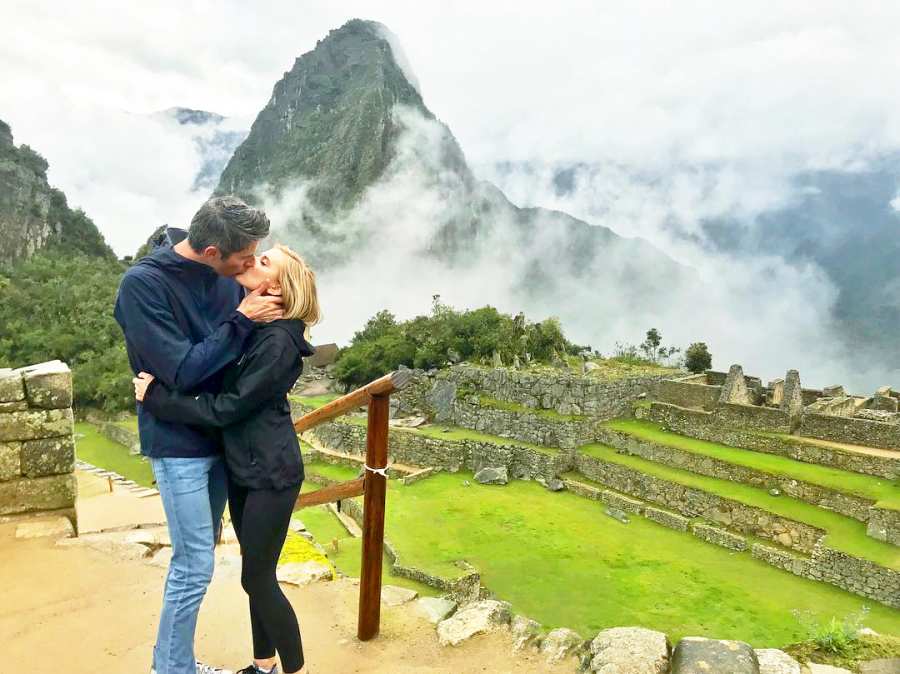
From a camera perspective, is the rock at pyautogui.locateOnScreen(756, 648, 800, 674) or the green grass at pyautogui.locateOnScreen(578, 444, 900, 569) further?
the green grass at pyautogui.locateOnScreen(578, 444, 900, 569)

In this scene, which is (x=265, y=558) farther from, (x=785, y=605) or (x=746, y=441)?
(x=746, y=441)

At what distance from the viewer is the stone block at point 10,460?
4.50 meters

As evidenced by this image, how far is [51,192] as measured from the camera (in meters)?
58.2

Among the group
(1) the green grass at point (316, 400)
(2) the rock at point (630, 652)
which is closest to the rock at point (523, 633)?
(2) the rock at point (630, 652)

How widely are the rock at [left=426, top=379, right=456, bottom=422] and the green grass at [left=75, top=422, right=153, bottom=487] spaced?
352 inches

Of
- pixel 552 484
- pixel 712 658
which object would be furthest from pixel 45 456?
pixel 552 484

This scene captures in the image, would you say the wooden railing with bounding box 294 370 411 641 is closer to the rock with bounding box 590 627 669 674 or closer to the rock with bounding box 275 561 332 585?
the rock with bounding box 275 561 332 585

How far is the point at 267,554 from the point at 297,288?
1087 millimetres

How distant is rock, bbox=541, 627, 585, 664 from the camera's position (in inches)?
124

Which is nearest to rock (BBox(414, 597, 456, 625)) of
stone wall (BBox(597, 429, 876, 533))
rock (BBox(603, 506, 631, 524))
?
rock (BBox(603, 506, 631, 524))

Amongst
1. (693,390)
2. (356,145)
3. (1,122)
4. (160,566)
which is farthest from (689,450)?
(356,145)

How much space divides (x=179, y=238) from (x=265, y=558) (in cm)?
138

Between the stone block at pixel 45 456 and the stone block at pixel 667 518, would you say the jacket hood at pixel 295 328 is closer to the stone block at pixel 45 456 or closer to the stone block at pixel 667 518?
the stone block at pixel 45 456

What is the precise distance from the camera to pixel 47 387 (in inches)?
181
